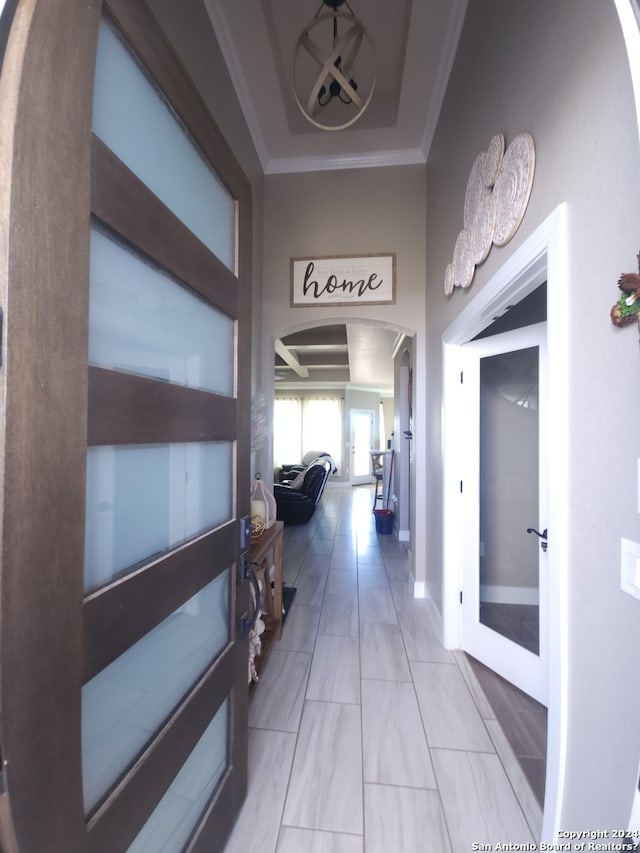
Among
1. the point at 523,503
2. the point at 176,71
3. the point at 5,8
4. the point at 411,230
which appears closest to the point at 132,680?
the point at 5,8

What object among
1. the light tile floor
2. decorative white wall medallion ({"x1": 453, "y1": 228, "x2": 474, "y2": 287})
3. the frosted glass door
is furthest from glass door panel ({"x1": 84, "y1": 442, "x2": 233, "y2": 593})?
decorative white wall medallion ({"x1": 453, "y1": 228, "x2": 474, "y2": 287})

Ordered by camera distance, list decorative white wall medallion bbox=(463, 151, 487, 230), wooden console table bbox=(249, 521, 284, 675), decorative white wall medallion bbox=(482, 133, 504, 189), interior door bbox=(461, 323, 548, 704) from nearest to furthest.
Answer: decorative white wall medallion bbox=(482, 133, 504, 189) → decorative white wall medallion bbox=(463, 151, 487, 230) → interior door bbox=(461, 323, 548, 704) → wooden console table bbox=(249, 521, 284, 675)

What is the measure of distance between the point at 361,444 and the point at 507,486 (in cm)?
766

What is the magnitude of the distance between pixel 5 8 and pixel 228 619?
145 cm

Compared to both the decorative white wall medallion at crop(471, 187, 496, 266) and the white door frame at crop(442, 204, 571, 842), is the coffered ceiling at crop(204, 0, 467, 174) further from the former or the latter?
the white door frame at crop(442, 204, 571, 842)

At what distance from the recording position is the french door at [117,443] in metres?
0.50

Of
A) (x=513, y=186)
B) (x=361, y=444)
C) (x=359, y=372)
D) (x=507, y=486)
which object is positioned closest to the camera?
(x=513, y=186)

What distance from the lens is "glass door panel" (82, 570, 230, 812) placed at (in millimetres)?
688

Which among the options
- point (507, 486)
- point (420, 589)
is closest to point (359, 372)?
point (420, 589)

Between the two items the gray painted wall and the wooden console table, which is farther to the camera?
the wooden console table

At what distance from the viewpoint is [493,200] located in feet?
5.07

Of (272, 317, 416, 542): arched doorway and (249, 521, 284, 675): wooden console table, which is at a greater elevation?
(272, 317, 416, 542): arched doorway

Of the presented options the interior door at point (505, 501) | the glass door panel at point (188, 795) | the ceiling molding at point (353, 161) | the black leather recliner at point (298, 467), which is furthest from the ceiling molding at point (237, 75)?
the black leather recliner at point (298, 467)

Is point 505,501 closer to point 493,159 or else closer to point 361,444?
point 493,159
